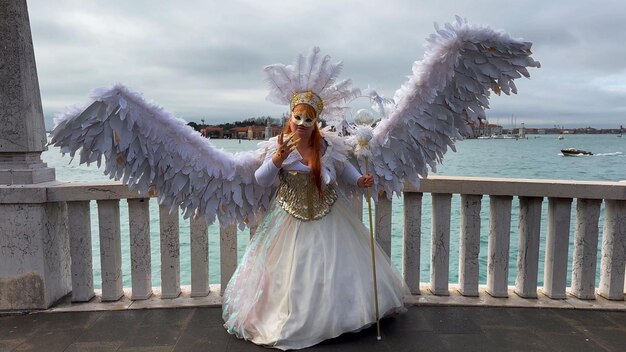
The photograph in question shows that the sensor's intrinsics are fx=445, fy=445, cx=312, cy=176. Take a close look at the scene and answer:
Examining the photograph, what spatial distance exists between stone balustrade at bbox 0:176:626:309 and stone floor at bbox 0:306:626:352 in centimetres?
25

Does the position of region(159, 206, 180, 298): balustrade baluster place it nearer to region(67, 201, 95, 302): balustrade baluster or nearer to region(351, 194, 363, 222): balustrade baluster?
region(67, 201, 95, 302): balustrade baluster

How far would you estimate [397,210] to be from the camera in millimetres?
12234

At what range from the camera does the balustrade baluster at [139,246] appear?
3.26 meters

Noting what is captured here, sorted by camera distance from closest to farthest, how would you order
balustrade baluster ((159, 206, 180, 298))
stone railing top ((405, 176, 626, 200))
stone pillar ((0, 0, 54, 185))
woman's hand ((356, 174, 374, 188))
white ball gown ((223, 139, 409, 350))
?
white ball gown ((223, 139, 409, 350)) → woman's hand ((356, 174, 374, 188)) → stone pillar ((0, 0, 54, 185)) → stone railing top ((405, 176, 626, 200)) → balustrade baluster ((159, 206, 180, 298))

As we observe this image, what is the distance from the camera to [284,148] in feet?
8.38

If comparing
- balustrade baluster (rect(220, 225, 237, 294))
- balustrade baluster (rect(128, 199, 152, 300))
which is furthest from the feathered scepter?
balustrade baluster (rect(128, 199, 152, 300))

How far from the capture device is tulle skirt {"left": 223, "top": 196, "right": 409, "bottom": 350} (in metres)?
2.54

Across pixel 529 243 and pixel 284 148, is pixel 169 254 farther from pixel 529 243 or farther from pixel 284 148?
pixel 529 243

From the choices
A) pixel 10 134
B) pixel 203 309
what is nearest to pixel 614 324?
pixel 203 309

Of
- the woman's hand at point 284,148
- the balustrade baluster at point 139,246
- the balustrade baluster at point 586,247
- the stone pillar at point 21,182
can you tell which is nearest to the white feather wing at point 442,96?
the woman's hand at point 284,148

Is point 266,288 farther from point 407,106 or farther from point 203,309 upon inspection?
point 407,106

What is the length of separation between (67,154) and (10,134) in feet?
2.70

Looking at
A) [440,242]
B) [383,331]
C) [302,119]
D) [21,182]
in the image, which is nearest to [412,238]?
[440,242]

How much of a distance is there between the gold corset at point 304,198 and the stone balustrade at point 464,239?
2.27 ft
